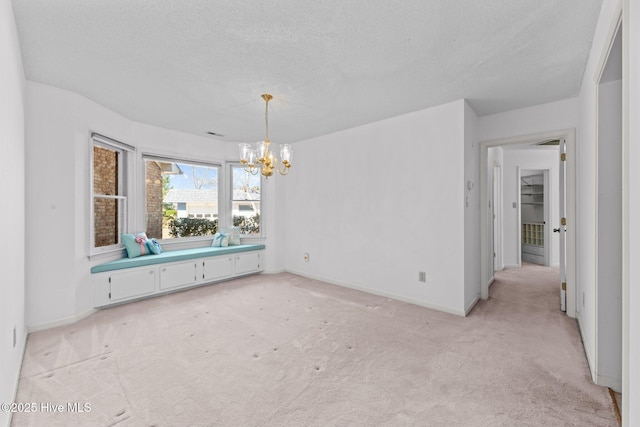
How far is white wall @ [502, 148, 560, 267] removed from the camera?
6.01 m

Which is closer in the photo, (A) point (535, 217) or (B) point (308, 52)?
(B) point (308, 52)

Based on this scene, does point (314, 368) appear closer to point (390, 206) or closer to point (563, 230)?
point (390, 206)

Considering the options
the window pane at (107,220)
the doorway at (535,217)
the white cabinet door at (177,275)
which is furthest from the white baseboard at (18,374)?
the doorway at (535,217)

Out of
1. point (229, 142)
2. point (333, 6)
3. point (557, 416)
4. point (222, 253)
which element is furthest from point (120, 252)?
point (557, 416)

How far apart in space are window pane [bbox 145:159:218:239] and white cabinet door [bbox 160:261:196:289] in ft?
2.53

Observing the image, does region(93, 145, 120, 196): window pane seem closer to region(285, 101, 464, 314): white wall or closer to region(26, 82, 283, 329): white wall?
region(26, 82, 283, 329): white wall

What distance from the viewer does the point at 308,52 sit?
7.48 feet

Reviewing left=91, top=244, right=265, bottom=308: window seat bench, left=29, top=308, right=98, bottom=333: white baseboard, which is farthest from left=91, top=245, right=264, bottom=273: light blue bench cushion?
left=29, top=308, right=98, bottom=333: white baseboard

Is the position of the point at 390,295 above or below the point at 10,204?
below

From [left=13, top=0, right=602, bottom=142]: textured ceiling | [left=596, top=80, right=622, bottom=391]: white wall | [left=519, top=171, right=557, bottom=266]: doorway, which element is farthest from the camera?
[left=519, top=171, right=557, bottom=266]: doorway

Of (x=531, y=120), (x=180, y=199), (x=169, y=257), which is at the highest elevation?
(x=531, y=120)

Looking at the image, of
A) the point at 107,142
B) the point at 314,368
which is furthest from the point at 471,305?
the point at 107,142

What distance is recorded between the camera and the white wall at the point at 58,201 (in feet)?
9.32
